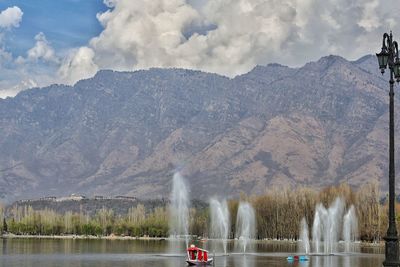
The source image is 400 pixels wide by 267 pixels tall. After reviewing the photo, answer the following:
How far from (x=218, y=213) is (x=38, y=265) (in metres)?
120

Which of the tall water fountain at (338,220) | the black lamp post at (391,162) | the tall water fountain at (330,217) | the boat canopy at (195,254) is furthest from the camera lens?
the tall water fountain at (338,220)

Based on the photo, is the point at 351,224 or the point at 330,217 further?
the point at 330,217

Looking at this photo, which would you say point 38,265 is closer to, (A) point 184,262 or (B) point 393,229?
(A) point 184,262

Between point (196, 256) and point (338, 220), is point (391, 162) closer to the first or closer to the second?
point (196, 256)

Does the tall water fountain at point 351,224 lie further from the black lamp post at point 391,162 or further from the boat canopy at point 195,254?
the black lamp post at point 391,162

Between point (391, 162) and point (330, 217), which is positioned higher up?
point (391, 162)

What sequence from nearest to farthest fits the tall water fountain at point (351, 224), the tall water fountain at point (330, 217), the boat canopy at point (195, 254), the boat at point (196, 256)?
the boat at point (196, 256), the boat canopy at point (195, 254), the tall water fountain at point (330, 217), the tall water fountain at point (351, 224)

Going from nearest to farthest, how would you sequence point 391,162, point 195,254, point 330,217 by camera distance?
point 391,162 → point 195,254 → point 330,217

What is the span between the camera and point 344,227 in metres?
167

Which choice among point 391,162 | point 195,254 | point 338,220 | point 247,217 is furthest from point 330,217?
point 391,162

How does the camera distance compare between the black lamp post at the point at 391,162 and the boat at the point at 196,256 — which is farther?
the boat at the point at 196,256

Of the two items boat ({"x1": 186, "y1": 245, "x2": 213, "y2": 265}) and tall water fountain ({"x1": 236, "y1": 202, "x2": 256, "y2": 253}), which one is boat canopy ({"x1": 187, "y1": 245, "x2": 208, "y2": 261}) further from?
tall water fountain ({"x1": 236, "y1": 202, "x2": 256, "y2": 253})

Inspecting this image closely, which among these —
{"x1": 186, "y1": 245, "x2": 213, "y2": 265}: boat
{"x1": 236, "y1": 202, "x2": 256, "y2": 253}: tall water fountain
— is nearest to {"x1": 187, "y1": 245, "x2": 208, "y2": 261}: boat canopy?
{"x1": 186, "y1": 245, "x2": 213, "y2": 265}: boat

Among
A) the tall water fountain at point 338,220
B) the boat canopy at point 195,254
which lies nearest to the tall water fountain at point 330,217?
the tall water fountain at point 338,220
